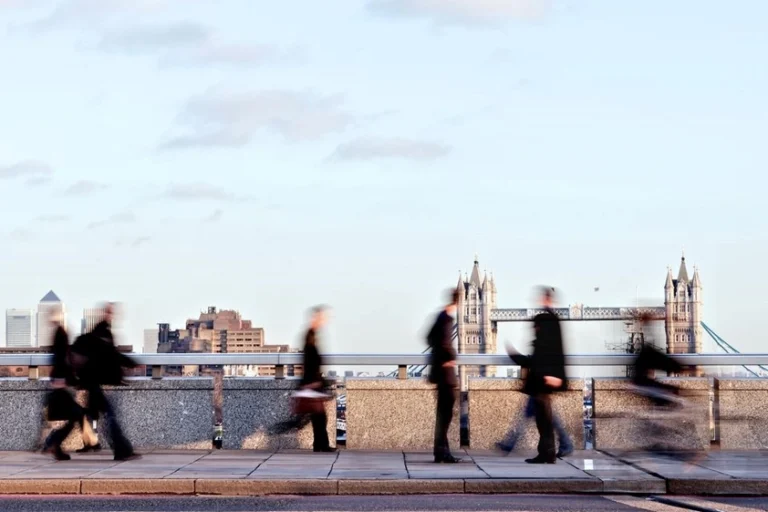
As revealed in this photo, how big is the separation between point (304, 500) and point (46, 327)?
506cm

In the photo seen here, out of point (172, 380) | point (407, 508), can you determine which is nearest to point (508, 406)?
point (172, 380)

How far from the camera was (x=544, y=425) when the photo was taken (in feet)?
46.3

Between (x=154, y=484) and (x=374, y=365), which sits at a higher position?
(x=374, y=365)

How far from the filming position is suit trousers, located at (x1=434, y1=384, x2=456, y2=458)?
14070mm

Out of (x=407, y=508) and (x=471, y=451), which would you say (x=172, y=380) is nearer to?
(x=471, y=451)

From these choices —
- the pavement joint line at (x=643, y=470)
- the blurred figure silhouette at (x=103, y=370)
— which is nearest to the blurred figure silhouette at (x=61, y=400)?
the blurred figure silhouette at (x=103, y=370)

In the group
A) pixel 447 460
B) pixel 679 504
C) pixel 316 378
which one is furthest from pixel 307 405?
pixel 679 504

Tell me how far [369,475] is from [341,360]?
3.26m

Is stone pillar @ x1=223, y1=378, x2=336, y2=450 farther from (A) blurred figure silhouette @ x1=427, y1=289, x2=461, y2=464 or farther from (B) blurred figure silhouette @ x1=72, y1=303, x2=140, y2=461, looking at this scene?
(A) blurred figure silhouette @ x1=427, y1=289, x2=461, y2=464

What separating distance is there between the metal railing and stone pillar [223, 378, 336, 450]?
0.25m

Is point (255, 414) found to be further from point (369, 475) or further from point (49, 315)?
point (369, 475)

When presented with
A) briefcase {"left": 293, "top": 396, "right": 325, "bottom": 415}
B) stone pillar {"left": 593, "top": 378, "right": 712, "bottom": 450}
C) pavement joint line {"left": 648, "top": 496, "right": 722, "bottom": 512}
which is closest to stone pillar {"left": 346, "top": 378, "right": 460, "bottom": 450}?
briefcase {"left": 293, "top": 396, "right": 325, "bottom": 415}

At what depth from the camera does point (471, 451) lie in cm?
1568

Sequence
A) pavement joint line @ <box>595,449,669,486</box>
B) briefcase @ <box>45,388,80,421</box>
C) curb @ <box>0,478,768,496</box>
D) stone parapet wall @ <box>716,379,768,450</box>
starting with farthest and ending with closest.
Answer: stone parapet wall @ <box>716,379,768,450</box> < briefcase @ <box>45,388,80,421</box> < pavement joint line @ <box>595,449,669,486</box> < curb @ <box>0,478,768,496</box>
